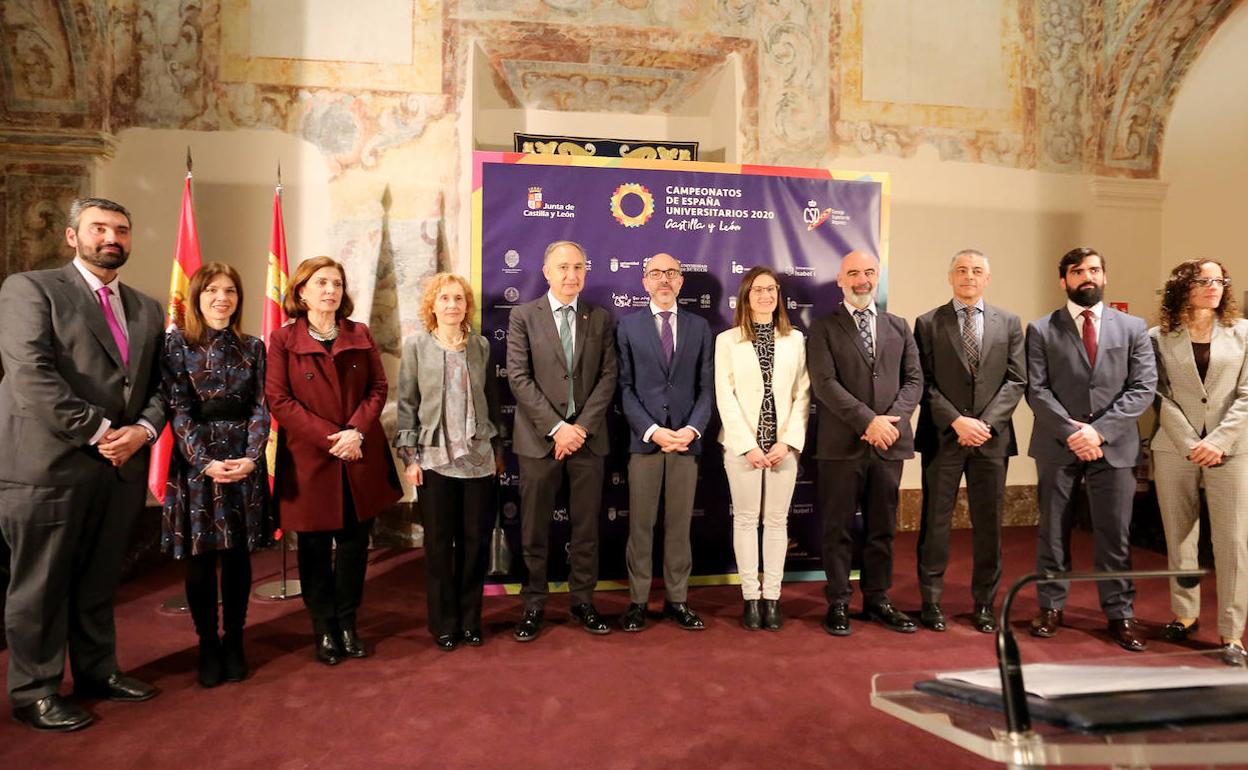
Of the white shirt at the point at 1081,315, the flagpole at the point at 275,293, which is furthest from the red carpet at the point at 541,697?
the white shirt at the point at 1081,315

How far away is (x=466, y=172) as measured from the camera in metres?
6.07

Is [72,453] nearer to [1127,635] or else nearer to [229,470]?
[229,470]

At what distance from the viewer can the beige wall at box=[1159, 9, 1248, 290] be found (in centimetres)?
649

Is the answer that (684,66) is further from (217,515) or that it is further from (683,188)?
(217,515)

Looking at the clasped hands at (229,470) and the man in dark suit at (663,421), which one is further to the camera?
the man in dark suit at (663,421)

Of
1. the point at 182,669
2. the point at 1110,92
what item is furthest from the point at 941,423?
the point at 1110,92

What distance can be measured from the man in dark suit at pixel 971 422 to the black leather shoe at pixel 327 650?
284 centimetres

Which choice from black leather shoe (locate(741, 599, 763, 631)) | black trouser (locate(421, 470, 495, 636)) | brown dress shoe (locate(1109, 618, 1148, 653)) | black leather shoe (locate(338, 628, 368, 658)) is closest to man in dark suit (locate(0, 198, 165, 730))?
black leather shoe (locate(338, 628, 368, 658))

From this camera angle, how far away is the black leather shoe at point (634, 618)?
413cm

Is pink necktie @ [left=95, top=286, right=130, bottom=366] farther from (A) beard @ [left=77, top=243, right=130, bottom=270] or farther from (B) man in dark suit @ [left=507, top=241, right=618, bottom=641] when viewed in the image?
(B) man in dark suit @ [left=507, top=241, right=618, bottom=641]

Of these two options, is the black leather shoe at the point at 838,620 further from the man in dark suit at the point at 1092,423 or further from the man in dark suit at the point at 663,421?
the man in dark suit at the point at 1092,423

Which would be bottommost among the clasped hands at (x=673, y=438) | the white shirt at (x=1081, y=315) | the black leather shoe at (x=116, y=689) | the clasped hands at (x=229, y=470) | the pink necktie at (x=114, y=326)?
the black leather shoe at (x=116, y=689)

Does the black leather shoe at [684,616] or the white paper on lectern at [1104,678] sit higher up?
the white paper on lectern at [1104,678]

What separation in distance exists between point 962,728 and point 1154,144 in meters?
7.04
